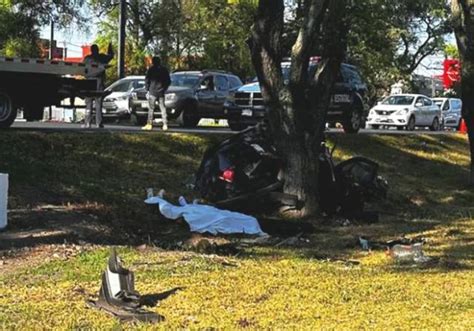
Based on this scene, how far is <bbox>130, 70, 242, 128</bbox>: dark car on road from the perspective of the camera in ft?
85.9

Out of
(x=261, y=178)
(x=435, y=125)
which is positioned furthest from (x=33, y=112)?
(x=435, y=125)

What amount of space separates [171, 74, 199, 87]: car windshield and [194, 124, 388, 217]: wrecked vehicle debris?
12.3 metres

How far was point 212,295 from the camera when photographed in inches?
285

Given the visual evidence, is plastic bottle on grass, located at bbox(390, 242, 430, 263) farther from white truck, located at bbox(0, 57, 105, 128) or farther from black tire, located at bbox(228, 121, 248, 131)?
black tire, located at bbox(228, 121, 248, 131)

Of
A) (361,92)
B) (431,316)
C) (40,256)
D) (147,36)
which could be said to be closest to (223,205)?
(40,256)

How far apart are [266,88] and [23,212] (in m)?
5.07

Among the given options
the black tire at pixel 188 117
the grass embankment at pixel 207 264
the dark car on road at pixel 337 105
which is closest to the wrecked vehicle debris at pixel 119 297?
the grass embankment at pixel 207 264

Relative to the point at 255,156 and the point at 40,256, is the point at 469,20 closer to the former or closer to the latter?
the point at 255,156

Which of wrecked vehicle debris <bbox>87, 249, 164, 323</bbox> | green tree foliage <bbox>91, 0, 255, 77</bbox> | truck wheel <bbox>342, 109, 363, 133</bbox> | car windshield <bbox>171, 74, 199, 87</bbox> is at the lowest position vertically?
wrecked vehicle debris <bbox>87, 249, 164, 323</bbox>

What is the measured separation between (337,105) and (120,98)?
32.4 ft

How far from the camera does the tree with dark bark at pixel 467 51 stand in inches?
709

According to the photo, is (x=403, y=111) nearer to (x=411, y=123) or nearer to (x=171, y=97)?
(x=411, y=123)

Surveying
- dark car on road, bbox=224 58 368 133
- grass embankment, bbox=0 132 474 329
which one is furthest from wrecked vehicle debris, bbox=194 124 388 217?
dark car on road, bbox=224 58 368 133

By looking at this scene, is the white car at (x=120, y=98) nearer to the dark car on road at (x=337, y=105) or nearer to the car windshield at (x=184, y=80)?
the car windshield at (x=184, y=80)
